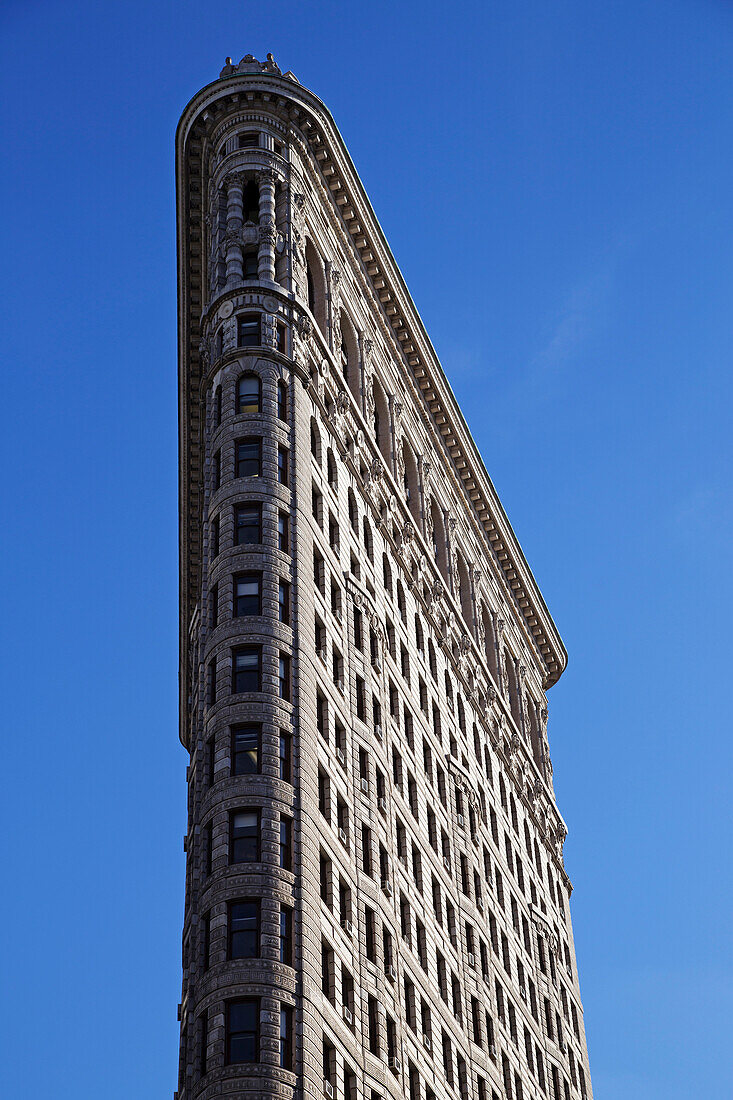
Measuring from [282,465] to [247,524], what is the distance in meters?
4.30

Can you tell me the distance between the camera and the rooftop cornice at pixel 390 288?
91625 millimetres

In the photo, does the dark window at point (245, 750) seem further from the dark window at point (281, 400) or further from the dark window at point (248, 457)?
the dark window at point (281, 400)

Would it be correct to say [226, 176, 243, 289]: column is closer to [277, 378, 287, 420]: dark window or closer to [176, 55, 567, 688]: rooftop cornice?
[176, 55, 567, 688]: rooftop cornice

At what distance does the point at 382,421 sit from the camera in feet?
331

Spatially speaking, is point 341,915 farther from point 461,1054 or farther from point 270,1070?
point 461,1054

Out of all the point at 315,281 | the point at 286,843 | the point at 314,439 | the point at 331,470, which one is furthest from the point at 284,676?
the point at 315,281

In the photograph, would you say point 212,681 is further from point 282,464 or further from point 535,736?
point 535,736

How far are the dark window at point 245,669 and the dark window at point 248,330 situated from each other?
60.8 ft

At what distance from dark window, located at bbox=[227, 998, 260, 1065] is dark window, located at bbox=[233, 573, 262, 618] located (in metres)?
17.8

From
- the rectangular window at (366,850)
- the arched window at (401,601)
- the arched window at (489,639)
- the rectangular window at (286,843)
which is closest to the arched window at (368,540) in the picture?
the arched window at (401,601)

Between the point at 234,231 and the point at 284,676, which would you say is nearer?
the point at 284,676

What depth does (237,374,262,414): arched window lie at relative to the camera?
7875 cm

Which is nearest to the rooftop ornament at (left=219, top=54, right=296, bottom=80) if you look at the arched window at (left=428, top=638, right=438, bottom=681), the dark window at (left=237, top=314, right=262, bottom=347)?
the dark window at (left=237, top=314, right=262, bottom=347)

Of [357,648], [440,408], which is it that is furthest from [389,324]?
[357,648]
